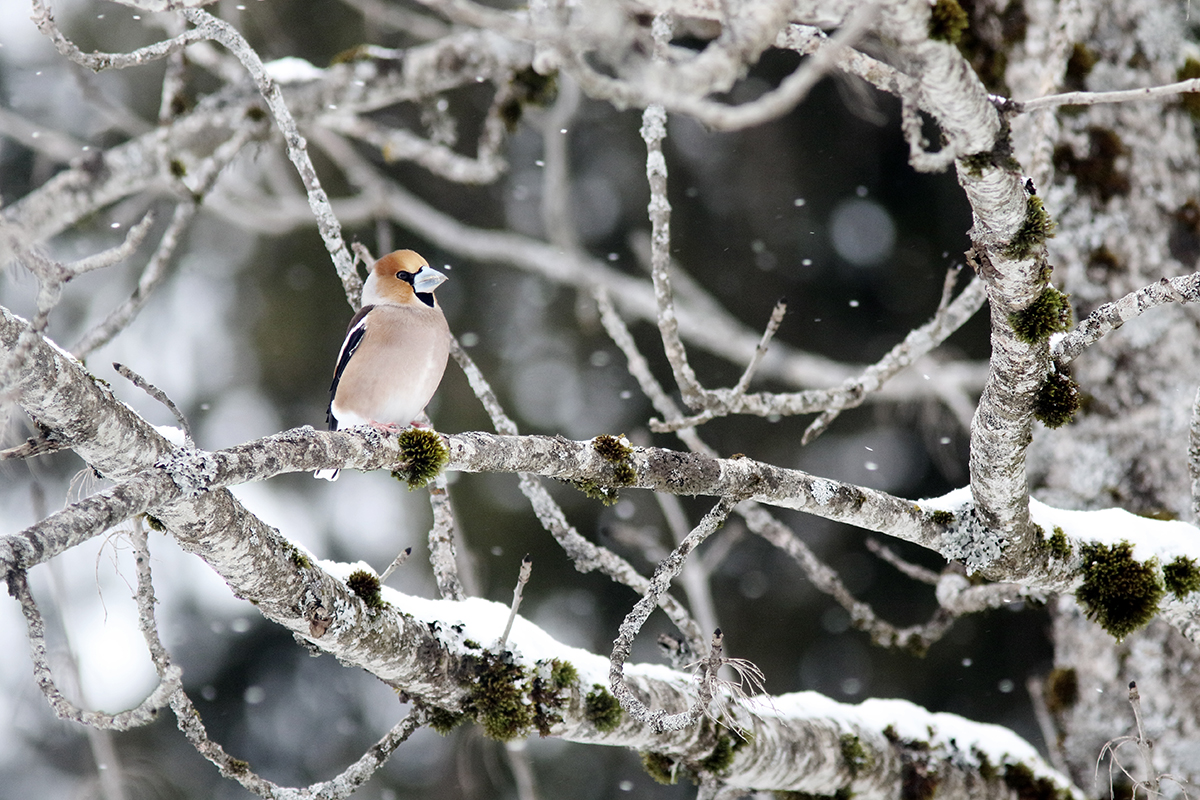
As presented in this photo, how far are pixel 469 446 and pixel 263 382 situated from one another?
202 inches

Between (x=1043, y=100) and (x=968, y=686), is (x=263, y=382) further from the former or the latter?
(x=1043, y=100)

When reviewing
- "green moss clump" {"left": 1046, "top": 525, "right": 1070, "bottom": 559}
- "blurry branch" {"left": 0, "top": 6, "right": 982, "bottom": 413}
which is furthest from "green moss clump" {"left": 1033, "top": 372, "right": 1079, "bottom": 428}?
"blurry branch" {"left": 0, "top": 6, "right": 982, "bottom": 413}

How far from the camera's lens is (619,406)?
270 inches

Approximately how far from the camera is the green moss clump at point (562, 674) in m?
2.73

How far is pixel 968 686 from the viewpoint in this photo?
602 cm

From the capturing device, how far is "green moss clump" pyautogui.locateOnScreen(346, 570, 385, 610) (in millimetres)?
2533

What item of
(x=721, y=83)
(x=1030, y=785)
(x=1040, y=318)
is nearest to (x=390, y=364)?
(x=1040, y=318)

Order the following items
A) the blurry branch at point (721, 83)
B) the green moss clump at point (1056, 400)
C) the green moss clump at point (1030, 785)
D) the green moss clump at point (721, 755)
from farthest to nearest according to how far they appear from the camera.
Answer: the green moss clump at point (1030, 785)
the green moss clump at point (721, 755)
the green moss clump at point (1056, 400)
the blurry branch at point (721, 83)

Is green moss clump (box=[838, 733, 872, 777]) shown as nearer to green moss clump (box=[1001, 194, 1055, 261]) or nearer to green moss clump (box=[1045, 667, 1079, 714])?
green moss clump (box=[1045, 667, 1079, 714])

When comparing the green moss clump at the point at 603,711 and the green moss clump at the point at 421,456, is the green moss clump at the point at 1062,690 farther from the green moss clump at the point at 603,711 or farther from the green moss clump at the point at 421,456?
the green moss clump at the point at 421,456

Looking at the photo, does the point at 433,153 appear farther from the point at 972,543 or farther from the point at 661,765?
the point at 972,543

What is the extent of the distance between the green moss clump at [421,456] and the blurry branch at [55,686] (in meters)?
0.68

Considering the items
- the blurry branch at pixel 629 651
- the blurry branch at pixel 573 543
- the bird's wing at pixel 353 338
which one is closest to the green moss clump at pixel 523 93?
the bird's wing at pixel 353 338

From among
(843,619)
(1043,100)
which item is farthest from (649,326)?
(1043,100)
